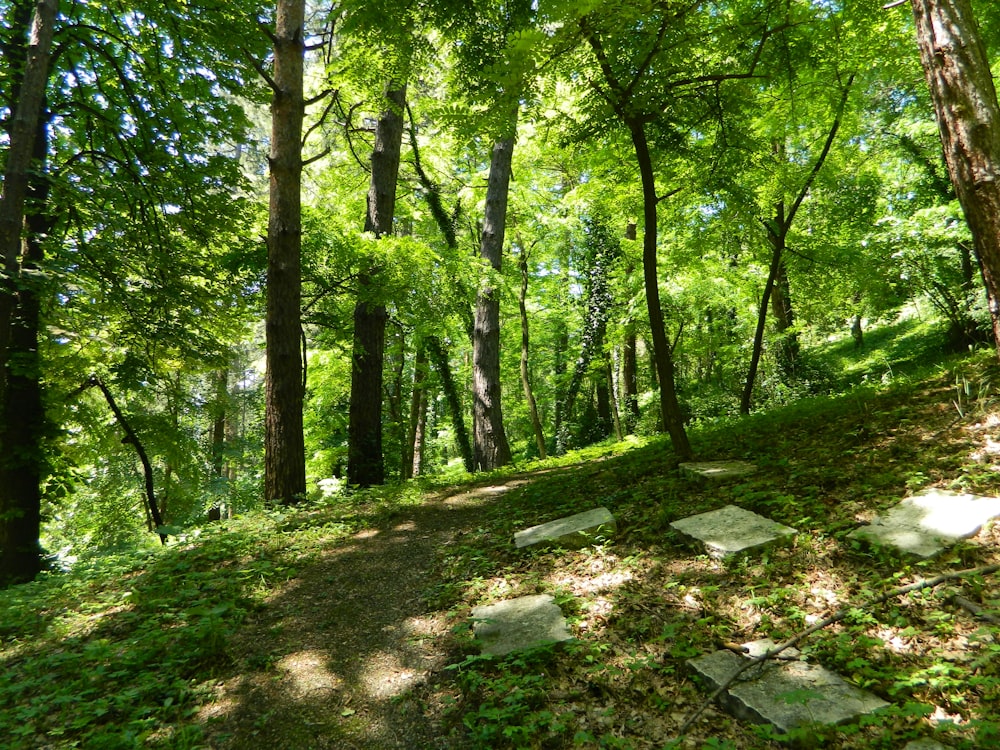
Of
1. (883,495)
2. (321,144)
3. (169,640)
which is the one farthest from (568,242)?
(169,640)

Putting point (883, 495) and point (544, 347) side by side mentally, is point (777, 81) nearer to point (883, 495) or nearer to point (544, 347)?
point (883, 495)

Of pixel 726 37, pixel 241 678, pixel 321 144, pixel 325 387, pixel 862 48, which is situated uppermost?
pixel 321 144

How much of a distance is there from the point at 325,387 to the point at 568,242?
25.7 ft

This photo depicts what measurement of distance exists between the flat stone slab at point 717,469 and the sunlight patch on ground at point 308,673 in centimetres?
332

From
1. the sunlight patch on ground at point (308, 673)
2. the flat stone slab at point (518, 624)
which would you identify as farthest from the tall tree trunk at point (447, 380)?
the sunlight patch on ground at point (308, 673)

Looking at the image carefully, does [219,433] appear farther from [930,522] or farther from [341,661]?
[930,522]

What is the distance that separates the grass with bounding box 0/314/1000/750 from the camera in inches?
86.5

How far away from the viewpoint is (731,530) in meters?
3.47

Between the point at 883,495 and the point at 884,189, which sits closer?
the point at 883,495

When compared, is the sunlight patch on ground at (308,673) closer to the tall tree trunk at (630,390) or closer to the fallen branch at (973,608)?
the fallen branch at (973,608)

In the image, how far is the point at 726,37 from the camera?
4.54 m

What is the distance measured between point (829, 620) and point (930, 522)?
1.09m

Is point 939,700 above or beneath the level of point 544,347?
beneath

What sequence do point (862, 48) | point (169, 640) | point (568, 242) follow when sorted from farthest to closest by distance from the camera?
point (568, 242)
point (862, 48)
point (169, 640)
